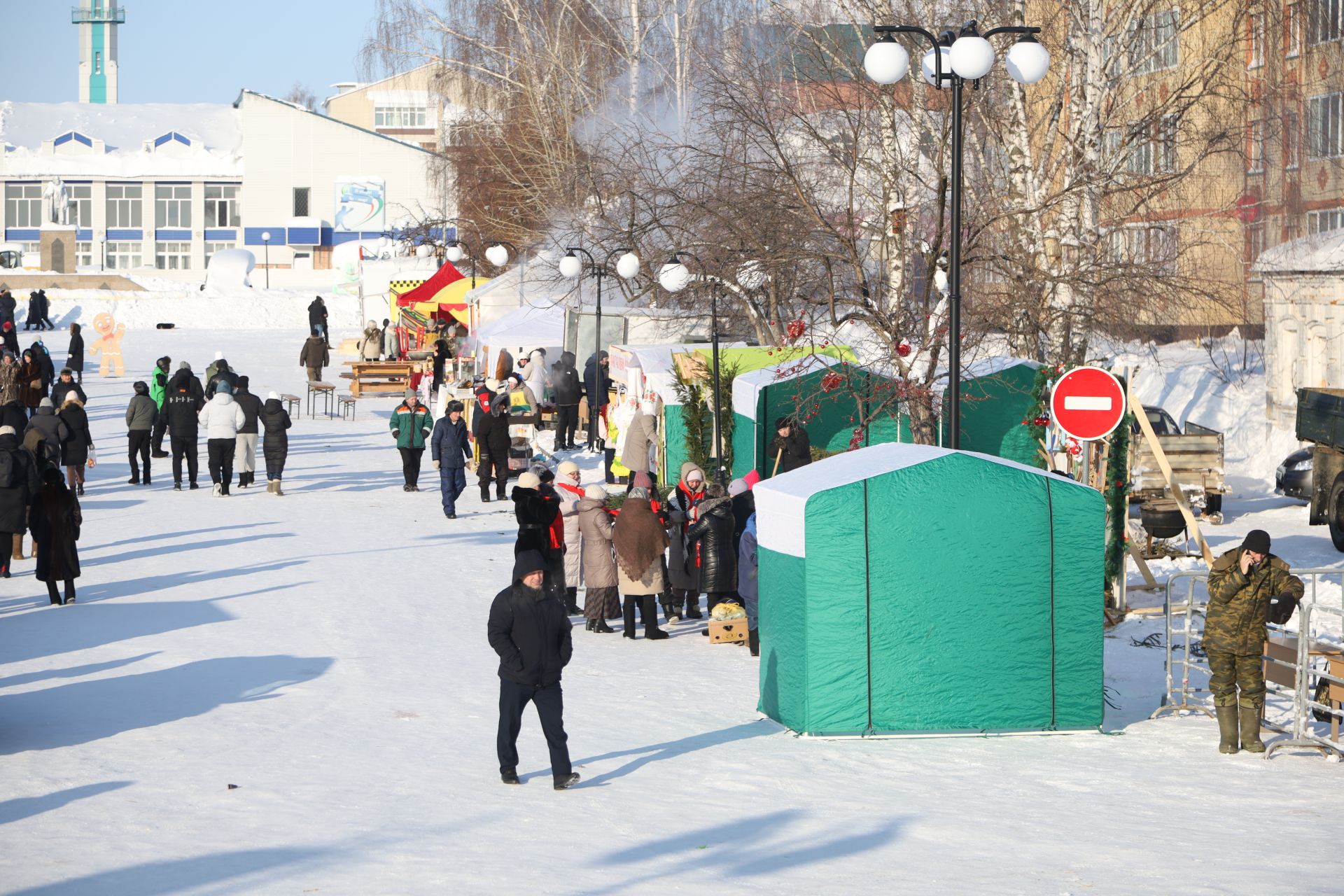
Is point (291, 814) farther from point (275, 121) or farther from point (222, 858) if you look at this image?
point (275, 121)

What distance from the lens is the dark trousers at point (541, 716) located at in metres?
8.62

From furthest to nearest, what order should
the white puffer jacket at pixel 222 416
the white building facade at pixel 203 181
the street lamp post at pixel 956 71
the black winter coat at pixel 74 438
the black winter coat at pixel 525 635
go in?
the white building facade at pixel 203 181 → the white puffer jacket at pixel 222 416 → the black winter coat at pixel 74 438 → the street lamp post at pixel 956 71 → the black winter coat at pixel 525 635

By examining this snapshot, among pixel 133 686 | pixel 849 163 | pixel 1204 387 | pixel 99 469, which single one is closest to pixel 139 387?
pixel 99 469

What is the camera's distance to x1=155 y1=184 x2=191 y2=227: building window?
267 ft

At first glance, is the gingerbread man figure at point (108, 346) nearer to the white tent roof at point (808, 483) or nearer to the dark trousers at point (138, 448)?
the dark trousers at point (138, 448)

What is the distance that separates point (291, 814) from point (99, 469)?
684 inches

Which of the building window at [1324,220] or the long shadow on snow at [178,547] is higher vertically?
the building window at [1324,220]

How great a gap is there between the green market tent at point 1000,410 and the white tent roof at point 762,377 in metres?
1.99

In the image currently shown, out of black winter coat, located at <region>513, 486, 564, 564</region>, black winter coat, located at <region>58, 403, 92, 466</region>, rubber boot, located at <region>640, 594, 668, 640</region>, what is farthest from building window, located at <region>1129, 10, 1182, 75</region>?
black winter coat, located at <region>58, 403, 92, 466</region>

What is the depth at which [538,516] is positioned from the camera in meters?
13.0

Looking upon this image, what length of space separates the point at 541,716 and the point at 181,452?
48.0 ft

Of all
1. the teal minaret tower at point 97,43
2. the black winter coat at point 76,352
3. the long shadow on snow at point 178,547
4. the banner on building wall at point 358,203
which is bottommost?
the long shadow on snow at point 178,547

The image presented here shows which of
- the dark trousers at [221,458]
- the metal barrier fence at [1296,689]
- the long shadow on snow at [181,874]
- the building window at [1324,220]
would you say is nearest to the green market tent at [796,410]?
the dark trousers at [221,458]

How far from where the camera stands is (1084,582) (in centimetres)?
1019
